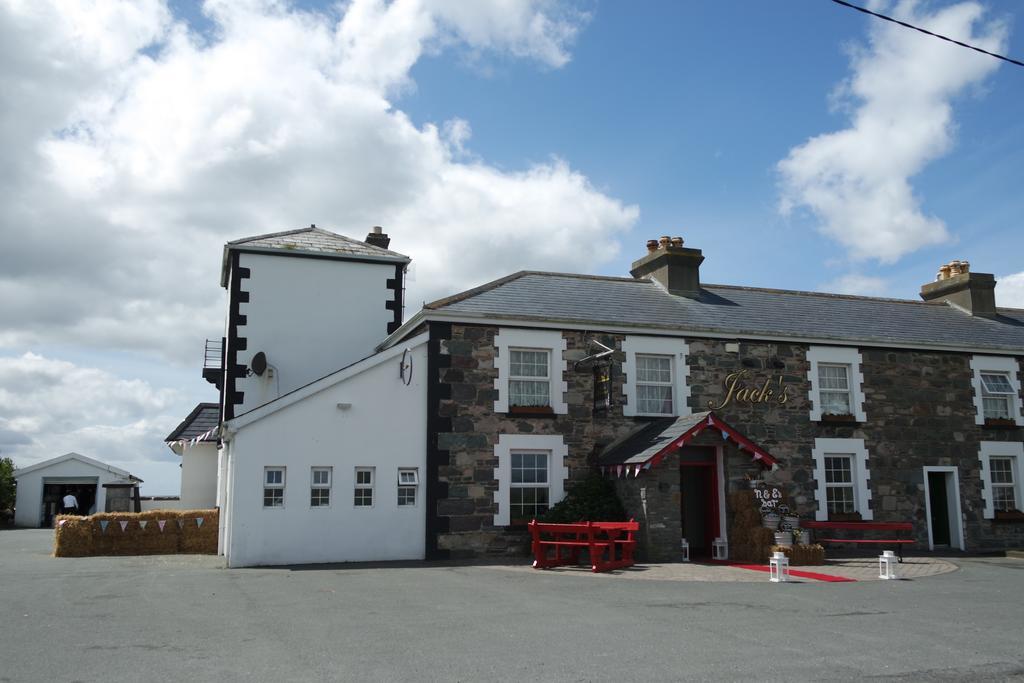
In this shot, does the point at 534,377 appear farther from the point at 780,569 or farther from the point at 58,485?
the point at 58,485

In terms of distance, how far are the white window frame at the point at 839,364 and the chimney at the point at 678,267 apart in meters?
3.42

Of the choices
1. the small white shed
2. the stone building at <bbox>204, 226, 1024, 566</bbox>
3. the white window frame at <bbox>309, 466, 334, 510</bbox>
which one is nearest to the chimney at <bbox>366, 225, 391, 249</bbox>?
the stone building at <bbox>204, 226, 1024, 566</bbox>

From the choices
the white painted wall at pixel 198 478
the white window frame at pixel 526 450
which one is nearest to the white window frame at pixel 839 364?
the white window frame at pixel 526 450

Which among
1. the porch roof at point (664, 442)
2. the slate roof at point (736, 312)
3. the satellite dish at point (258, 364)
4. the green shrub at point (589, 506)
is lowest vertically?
the green shrub at point (589, 506)

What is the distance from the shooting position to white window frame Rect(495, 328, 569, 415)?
1855 cm

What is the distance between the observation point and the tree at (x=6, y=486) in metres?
36.7

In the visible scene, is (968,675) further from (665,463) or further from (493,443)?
(493,443)

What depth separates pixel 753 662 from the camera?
7883 millimetres

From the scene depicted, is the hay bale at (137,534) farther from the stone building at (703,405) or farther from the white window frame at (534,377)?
the white window frame at (534,377)

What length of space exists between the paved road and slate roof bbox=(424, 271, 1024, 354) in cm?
661

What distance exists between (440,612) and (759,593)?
4993 millimetres

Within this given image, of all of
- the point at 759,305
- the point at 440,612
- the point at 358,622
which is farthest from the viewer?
the point at 759,305

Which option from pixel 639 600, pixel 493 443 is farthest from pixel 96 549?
pixel 639 600

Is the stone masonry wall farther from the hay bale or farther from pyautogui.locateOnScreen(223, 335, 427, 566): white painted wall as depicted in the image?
the hay bale
